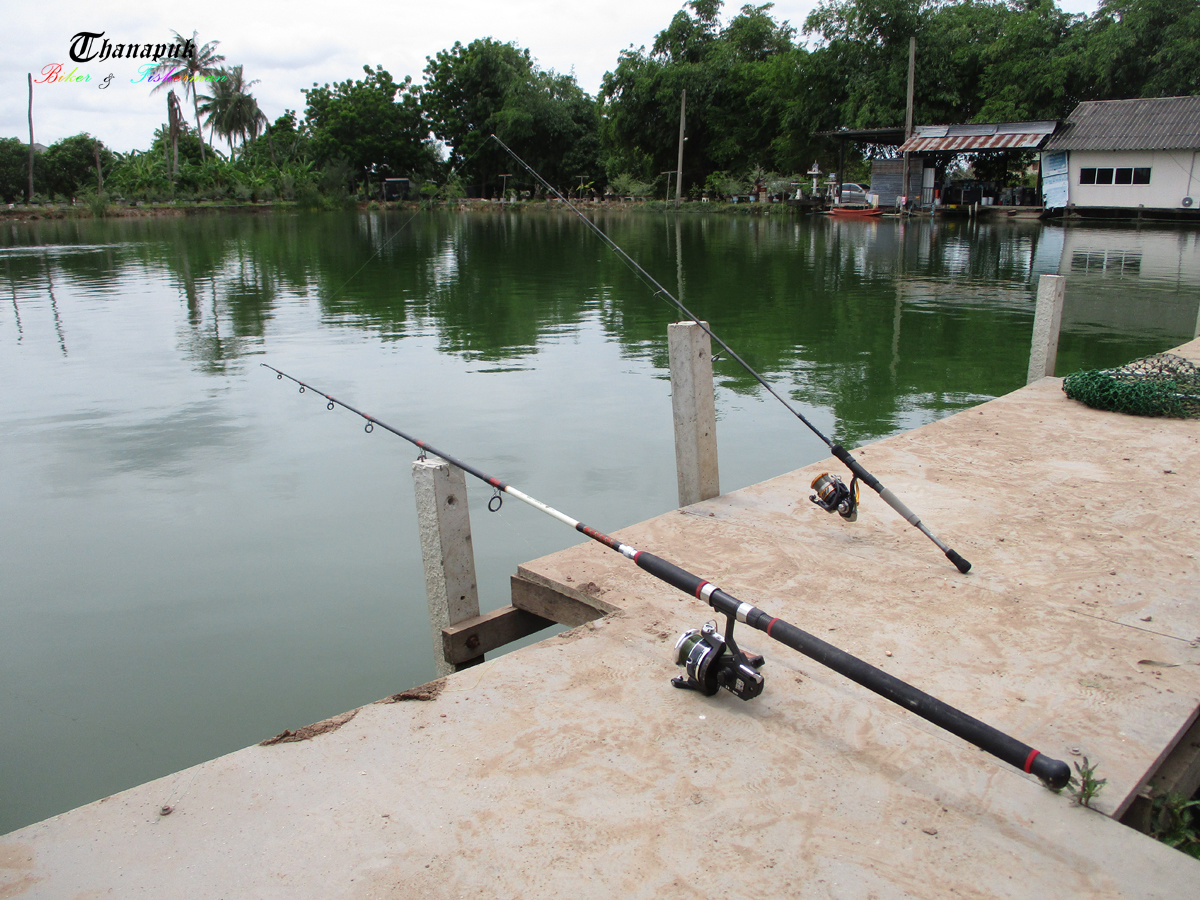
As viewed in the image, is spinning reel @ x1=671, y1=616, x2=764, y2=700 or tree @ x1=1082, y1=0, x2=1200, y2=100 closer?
spinning reel @ x1=671, y1=616, x2=764, y2=700

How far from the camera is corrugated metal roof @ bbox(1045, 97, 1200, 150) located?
32.2 metres

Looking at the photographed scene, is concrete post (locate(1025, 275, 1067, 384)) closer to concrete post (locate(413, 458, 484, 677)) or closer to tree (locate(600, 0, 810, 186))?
concrete post (locate(413, 458, 484, 677))

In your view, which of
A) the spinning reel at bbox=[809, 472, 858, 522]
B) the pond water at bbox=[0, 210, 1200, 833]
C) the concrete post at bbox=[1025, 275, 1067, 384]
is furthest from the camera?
the concrete post at bbox=[1025, 275, 1067, 384]

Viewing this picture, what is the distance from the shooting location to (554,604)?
162 inches

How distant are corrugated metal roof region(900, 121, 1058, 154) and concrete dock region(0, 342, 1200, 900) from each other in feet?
119

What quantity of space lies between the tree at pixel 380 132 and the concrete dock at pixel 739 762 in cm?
5812

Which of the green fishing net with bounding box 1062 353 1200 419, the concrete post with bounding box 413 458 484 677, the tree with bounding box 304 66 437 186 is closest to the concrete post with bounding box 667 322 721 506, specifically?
the concrete post with bounding box 413 458 484 677

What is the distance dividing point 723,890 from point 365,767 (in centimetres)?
119

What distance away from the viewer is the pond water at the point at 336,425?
4.63 m

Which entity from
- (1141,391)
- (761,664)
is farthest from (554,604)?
(1141,391)

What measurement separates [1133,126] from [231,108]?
230ft

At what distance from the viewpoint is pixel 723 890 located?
7.55ft

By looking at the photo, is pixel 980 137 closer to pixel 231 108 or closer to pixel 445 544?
pixel 445 544

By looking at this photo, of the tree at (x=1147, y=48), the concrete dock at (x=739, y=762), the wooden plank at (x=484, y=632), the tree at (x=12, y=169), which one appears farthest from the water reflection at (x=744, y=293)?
the tree at (x=12, y=169)
